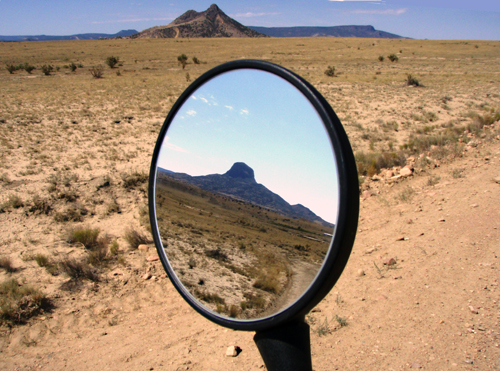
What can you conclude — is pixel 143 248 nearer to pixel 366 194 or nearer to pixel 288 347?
pixel 288 347

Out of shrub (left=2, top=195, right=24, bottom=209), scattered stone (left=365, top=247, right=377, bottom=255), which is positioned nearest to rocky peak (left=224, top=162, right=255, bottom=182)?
scattered stone (left=365, top=247, right=377, bottom=255)

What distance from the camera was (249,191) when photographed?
5.08ft

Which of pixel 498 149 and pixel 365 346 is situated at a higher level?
pixel 498 149

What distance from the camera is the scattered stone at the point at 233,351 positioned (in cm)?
265

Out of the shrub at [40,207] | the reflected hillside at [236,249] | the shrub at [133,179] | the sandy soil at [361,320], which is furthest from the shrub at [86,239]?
the reflected hillside at [236,249]

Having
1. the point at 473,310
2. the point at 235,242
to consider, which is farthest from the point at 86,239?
the point at 473,310

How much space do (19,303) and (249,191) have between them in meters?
3.32

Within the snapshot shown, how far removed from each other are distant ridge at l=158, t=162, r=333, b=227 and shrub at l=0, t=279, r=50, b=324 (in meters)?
2.96

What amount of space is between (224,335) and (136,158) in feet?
26.8

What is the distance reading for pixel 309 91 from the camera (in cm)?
134

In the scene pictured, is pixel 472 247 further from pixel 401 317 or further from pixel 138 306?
pixel 138 306

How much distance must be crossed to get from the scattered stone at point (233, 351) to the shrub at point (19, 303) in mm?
Result: 2243

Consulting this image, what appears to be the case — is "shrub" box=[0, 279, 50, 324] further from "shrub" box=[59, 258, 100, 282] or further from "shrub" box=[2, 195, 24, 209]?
"shrub" box=[2, 195, 24, 209]

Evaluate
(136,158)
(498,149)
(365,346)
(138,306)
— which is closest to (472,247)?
(365,346)
